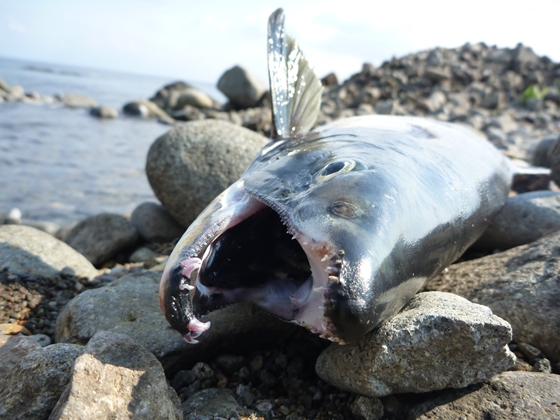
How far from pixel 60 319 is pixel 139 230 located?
264cm

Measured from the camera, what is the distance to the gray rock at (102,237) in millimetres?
5262

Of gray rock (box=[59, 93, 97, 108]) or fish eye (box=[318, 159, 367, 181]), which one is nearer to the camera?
fish eye (box=[318, 159, 367, 181])

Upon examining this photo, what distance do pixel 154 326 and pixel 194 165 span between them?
2.47 m

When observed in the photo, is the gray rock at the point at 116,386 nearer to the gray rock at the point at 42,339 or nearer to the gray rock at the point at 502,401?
the gray rock at the point at 42,339

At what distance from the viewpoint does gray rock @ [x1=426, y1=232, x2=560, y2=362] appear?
2709mm

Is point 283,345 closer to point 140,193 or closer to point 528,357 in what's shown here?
point 528,357

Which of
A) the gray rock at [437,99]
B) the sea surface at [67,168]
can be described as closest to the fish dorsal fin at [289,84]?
the sea surface at [67,168]

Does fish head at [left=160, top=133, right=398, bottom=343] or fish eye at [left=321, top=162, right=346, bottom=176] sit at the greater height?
fish eye at [left=321, top=162, right=346, bottom=176]

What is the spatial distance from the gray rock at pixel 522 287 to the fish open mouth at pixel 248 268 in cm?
120

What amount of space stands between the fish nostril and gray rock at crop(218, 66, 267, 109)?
19.3m

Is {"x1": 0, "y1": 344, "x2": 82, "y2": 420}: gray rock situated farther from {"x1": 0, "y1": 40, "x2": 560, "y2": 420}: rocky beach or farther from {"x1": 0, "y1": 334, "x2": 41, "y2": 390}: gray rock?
{"x1": 0, "y1": 334, "x2": 41, "y2": 390}: gray rock

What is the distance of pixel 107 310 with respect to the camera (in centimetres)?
288

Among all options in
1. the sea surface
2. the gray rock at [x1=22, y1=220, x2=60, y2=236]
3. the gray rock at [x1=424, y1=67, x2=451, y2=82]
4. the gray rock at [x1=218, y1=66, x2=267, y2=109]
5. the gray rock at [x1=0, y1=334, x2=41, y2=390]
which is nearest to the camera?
the gray rock at [x1=0, y1=334, x2=41, y2=390]

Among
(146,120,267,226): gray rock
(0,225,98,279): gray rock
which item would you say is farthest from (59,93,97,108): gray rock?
(0,225,98,279): gray rock
